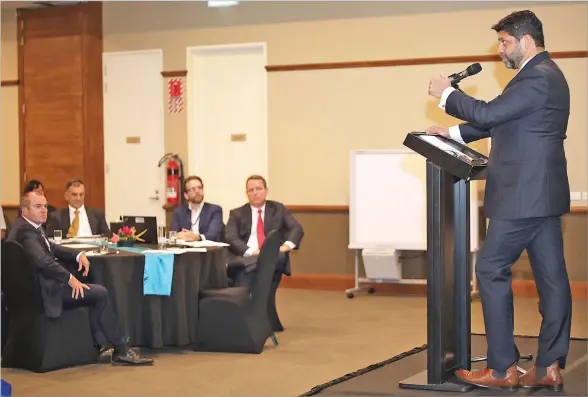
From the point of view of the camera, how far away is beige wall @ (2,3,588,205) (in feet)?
29.0

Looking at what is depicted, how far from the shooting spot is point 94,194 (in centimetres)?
1052

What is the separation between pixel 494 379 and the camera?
4312 millimetres

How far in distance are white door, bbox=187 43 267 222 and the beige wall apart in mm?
127

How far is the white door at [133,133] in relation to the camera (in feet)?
33.8

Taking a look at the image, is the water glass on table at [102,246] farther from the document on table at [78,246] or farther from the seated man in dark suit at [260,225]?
the seated man in dark suit at [260,225]

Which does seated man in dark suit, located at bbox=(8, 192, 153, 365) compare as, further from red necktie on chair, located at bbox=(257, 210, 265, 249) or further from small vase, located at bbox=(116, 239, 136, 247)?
red necktie on chair, located at bbox=(257, 210, 265, 249)

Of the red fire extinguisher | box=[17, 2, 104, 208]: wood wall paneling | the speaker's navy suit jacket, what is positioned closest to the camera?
the speaker's navy suit jacket

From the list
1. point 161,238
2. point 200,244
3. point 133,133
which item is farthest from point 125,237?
point 133,133

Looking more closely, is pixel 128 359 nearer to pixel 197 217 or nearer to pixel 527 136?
pixel 197 217

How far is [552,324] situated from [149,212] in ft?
21.7

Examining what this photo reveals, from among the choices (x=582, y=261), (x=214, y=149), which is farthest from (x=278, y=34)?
(x=582, y=261)

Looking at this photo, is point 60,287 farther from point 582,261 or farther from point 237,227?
point 582,261

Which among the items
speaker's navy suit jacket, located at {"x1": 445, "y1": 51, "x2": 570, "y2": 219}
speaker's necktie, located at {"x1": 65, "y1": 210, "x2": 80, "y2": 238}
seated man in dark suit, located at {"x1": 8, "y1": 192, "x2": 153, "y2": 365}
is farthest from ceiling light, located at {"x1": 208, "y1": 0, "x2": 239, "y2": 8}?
speaker's navy suit jacket, located at {"x1": 445, "y1": 51, "x2": 570, "y2": 219}

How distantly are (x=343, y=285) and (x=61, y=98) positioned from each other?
12.3 ft
